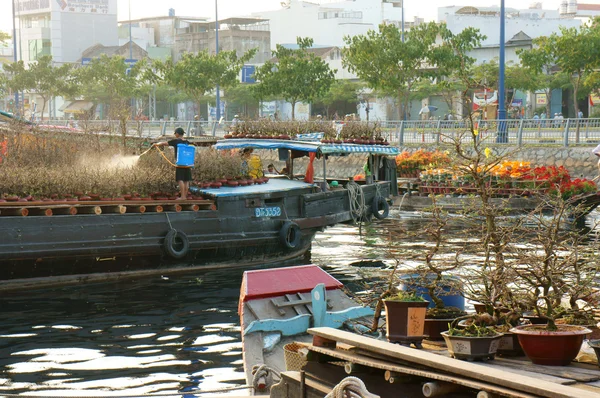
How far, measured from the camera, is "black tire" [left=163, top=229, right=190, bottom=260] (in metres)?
17.2

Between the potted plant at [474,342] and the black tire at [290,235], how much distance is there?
12.5 metres

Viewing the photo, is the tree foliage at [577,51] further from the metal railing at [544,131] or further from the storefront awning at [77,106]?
the storefront awning at [77,106]

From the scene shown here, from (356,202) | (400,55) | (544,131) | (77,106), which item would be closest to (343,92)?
(400,55)

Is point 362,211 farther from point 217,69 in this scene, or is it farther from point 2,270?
point 217,69

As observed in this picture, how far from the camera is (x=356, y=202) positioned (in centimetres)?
2128

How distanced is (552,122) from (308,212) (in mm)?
16383

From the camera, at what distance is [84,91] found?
74.2 meters

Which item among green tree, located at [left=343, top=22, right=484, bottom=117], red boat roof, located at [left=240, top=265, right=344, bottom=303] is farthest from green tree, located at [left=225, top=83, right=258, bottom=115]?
red boat roof, located at [left=240, top=265, right=344, bottom=303]

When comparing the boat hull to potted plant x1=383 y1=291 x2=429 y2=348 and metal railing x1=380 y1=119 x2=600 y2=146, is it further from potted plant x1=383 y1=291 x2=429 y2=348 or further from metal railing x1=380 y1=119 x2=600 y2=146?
metal railing x1=380 y1=119 x2=600 y2=146

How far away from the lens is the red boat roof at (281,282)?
10.4m

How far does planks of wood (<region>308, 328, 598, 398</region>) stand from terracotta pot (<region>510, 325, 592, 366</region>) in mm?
919

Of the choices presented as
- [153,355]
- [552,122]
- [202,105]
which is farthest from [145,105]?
[153,355]

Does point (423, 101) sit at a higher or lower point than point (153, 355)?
higher

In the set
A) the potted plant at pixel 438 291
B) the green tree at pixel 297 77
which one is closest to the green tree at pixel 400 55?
the green tree at pixel 297 77
